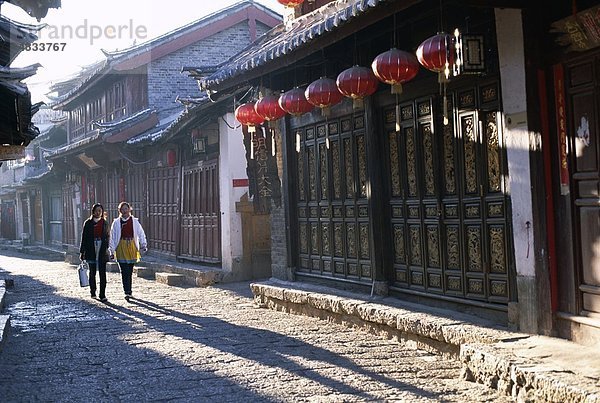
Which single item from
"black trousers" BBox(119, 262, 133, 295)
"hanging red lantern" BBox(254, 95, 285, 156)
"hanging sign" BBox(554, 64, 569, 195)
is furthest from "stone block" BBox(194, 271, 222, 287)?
"hanging sign" BBox(554, 64, 569, 195)

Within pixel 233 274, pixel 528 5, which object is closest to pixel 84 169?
pixel 233 274

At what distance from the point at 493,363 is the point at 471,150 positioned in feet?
8.66

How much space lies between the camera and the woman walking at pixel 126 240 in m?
14.5

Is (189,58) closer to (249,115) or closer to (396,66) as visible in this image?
(249,115)

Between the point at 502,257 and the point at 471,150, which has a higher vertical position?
the point at 471,150

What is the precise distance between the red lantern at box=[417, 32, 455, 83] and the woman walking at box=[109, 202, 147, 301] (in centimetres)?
803

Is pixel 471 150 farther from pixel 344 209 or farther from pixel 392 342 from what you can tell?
pixel 344 209

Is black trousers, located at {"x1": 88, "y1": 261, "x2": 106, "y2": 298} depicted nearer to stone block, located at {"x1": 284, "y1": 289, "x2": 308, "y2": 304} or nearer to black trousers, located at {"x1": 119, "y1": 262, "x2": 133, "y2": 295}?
black trousers, located at {"x1": 119, "y1": 262, "x2": 133, "y2": 295}

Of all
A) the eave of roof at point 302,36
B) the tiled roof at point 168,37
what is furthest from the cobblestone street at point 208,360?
the tiled roof at point 168,37

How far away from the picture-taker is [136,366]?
27.5 ft

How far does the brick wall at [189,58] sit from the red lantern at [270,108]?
1406cm

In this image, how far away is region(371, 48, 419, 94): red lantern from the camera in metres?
8.55

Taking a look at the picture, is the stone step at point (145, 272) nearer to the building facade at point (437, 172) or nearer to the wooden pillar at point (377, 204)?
the building facade at point (437, 172)

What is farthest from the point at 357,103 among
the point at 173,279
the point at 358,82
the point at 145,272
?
the point at 145,272
